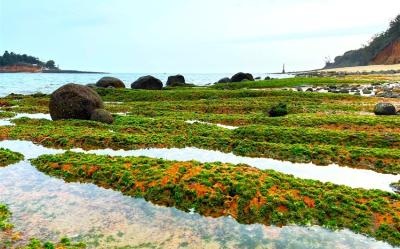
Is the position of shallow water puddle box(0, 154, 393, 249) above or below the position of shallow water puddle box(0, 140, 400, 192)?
below

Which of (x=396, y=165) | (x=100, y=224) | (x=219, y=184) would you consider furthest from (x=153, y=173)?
(x=396, y=165)

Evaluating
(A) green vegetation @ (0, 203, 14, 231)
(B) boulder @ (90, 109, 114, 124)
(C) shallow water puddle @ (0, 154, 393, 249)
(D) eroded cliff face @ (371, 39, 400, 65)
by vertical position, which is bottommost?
(C) shallow water puddle @ (0, 154, 393, 249)

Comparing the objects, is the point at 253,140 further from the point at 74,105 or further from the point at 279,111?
the point at 74,105

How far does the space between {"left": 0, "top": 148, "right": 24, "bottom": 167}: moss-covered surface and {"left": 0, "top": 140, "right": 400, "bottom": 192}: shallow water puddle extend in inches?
20.6

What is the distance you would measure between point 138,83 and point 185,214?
175 ft

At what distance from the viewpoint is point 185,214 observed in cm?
1201

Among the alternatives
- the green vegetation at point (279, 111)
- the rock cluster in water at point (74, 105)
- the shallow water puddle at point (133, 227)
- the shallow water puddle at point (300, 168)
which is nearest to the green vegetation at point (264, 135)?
the shallow water puddle at point (300, 168)

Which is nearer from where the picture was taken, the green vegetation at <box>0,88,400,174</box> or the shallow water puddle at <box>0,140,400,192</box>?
the shallow water puddle at <box>0,140,400,192</box>

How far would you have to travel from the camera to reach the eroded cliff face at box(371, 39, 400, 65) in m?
127

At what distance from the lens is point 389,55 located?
13388 centimetres

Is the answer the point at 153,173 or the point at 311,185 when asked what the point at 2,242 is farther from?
the point at 311,185

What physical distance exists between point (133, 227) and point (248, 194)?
4083 mm

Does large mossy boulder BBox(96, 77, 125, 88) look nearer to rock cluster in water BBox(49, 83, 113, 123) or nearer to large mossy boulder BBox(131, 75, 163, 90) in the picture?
large mossy boulder BBox(131, 75, 163, 90)

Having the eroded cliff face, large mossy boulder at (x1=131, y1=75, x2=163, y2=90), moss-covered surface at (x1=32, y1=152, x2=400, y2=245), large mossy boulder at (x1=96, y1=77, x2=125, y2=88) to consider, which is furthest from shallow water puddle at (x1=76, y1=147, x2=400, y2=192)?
the eroded cliff face
